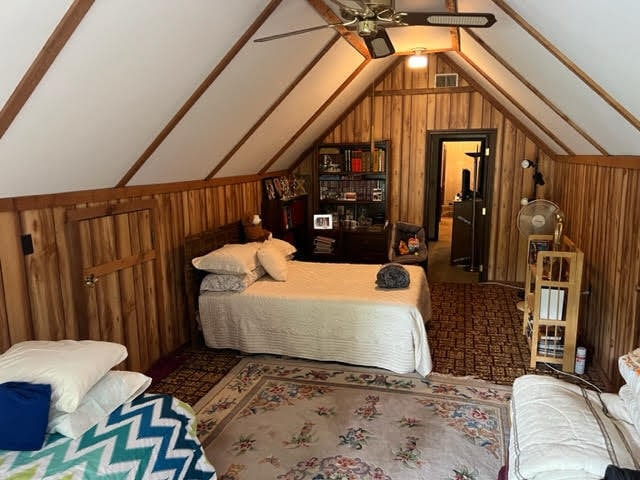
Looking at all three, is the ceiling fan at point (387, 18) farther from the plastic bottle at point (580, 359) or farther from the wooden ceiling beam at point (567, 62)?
the plastic bottle at point (580, 359)

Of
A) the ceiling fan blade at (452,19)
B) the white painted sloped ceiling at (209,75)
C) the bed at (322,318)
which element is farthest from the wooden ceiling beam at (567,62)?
the bed at (322,318)

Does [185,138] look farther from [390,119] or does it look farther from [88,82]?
[390,119]

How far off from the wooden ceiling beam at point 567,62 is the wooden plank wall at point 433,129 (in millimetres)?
3343

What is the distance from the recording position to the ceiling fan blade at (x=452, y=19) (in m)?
2.50

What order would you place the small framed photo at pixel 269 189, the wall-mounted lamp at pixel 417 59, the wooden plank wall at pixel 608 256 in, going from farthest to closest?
the small framed photo at pixel 269 189 < the wall-mounted lamp at pixel 417 59 < the wooden plank wall at pixel 608 256

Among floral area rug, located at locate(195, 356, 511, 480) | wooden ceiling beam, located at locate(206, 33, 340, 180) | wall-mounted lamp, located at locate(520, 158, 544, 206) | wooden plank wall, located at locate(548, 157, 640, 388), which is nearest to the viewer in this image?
floral area rug, located at locate(195, 356, 511, 480)

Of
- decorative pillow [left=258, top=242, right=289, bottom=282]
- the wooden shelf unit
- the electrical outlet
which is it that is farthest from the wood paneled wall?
the electrical outlet

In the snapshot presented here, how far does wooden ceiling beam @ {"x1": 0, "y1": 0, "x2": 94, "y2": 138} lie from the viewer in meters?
1.89

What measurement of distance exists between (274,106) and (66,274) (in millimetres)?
2399

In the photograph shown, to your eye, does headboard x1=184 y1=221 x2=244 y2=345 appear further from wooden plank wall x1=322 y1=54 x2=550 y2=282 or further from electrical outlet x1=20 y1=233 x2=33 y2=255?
wooden plank wall x1=322 y1=54 x2=550 y2=282

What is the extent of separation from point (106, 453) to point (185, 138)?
7.81 feet

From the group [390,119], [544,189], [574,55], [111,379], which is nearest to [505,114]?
[544,189]

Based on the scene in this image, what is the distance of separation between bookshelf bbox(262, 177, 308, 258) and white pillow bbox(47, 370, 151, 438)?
12.5 feet

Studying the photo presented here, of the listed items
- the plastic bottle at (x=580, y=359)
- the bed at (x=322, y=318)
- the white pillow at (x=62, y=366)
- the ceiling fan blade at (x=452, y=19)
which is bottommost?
the plastic bottle at (x=580, y=359)
